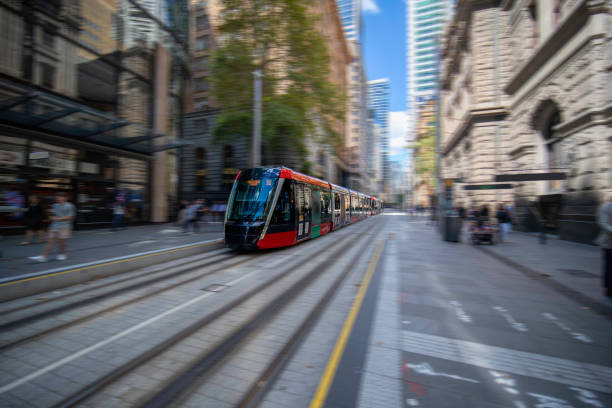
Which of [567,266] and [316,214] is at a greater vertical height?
[316,214]

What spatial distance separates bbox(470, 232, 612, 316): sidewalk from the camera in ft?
17.4

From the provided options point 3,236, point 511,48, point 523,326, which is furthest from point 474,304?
point 511,48

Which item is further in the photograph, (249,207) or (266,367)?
(249,207)

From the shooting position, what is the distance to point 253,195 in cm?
930

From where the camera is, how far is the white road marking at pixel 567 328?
355cm

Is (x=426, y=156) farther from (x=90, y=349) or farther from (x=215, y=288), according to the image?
(x=90, y=349)

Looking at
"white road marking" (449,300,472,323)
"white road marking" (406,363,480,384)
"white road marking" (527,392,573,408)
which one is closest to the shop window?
"white road marking" (449,300,472,323)

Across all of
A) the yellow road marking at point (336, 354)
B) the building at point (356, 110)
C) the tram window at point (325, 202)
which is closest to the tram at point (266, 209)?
the tram window at point (325, 202)

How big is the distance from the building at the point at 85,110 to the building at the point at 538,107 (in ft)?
61.3

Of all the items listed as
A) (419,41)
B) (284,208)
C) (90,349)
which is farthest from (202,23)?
(419,41)

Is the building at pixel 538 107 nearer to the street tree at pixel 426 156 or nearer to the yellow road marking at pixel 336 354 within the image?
the yellow road marking at pixel 336 354

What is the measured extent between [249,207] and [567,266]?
354 inches

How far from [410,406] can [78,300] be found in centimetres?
544

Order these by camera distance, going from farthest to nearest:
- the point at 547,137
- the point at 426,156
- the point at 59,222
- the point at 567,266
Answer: the point at 426,156, the point at 547,137, the point at 567,266, the point at 59,222
